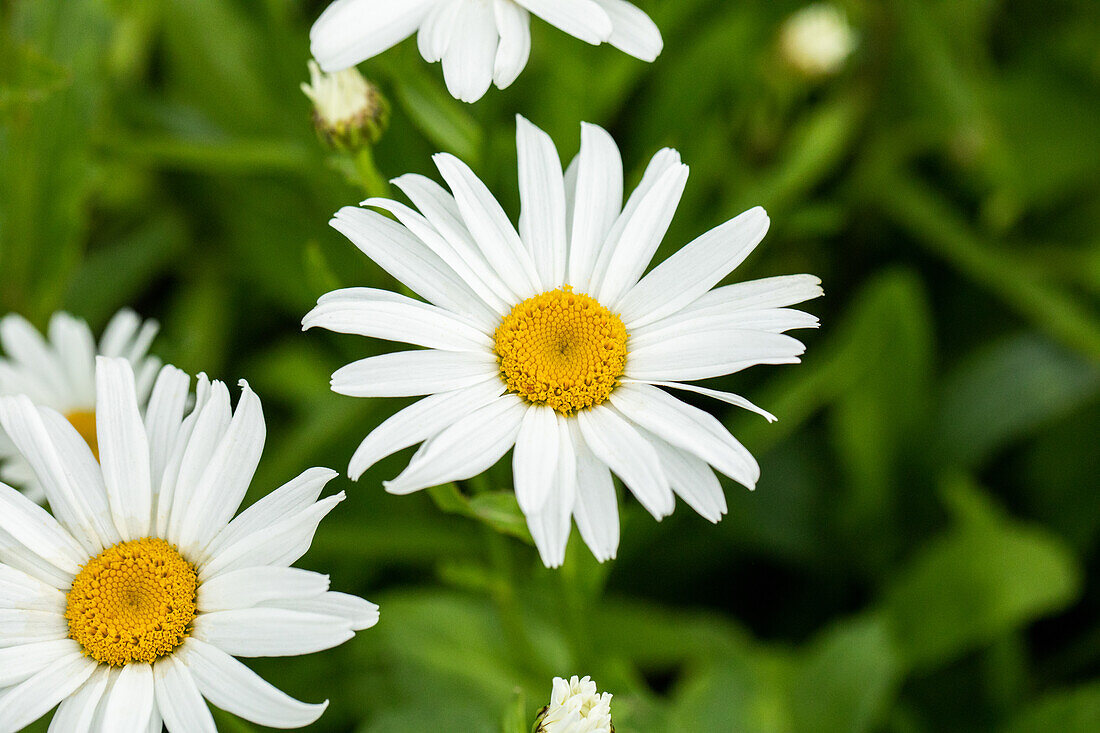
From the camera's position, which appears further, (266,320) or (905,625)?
(266,320)

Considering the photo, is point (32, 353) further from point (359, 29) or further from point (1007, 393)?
point (1007, 393)

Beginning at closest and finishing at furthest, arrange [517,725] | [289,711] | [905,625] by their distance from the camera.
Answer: [289,711] → [517,725] → [905,625]

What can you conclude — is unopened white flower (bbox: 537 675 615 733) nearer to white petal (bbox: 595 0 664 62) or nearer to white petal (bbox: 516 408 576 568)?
white petal (bbox: 516 408 576 568)

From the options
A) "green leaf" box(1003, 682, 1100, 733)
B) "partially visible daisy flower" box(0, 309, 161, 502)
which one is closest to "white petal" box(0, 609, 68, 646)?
"partially visible daisy flower" box(0, 309, 161, 502)

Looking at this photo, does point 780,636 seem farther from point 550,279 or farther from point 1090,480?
point 550,279

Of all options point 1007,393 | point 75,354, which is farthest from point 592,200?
point 1007,393

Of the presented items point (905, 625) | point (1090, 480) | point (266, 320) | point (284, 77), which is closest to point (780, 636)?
point (905, 625)

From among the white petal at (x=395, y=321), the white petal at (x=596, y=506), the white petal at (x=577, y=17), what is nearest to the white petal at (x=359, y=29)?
the white petal at (x=577, y=17)

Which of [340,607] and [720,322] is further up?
[720,322]
